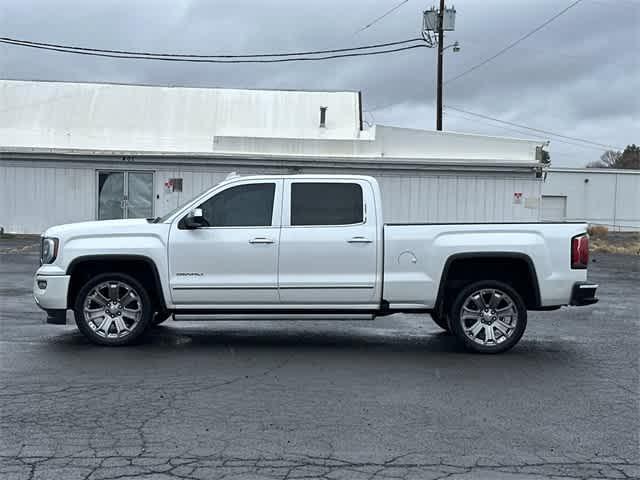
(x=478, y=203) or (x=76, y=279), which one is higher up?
(x=478, y=203)

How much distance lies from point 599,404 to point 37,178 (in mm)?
22765

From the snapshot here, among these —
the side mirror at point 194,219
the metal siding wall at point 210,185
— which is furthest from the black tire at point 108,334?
the metal siding wall at point 210,185

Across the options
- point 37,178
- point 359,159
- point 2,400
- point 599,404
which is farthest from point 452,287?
point 37,178

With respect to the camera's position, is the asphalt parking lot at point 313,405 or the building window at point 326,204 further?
the building window at point 326,204

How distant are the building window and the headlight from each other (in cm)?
265

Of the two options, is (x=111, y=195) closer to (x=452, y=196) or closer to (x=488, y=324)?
(x=452, y=196)

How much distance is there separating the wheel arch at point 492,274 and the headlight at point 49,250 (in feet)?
14.1

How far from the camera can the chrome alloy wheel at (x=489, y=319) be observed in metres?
8.11

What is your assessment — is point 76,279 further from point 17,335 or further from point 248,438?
point 248,438

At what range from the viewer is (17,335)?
8.82 m

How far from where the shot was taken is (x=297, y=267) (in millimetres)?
8039

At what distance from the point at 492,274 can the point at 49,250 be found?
5030mm

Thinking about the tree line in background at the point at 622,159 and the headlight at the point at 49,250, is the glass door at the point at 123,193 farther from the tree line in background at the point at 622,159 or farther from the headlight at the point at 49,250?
the tree line in background at the point at 622,159

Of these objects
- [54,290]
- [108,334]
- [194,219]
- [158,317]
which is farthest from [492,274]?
[54,290]
